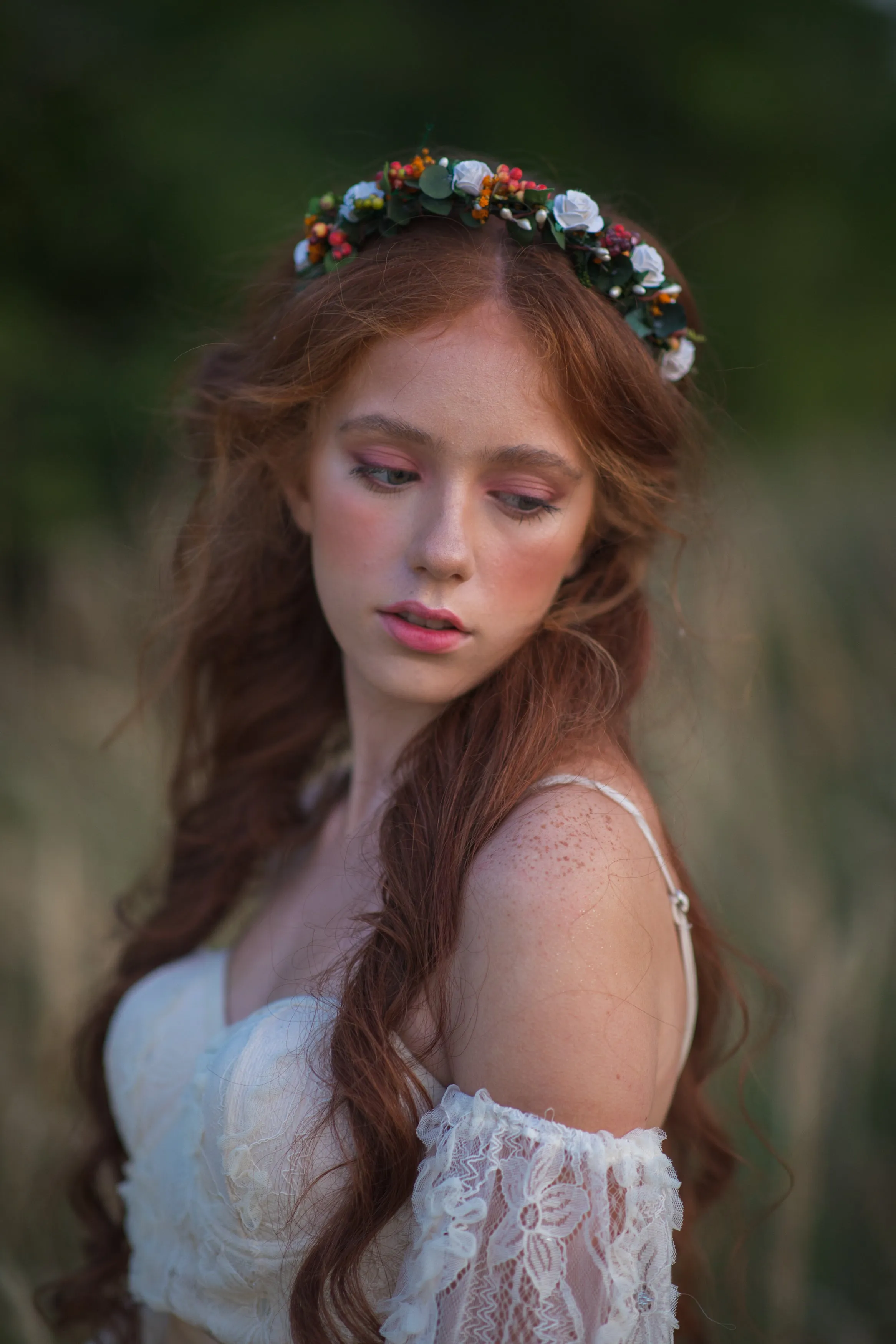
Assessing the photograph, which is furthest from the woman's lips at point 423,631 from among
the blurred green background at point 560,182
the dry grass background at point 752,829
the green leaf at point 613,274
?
the blurred green background at point 560,182

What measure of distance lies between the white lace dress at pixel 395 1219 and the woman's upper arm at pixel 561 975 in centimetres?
4

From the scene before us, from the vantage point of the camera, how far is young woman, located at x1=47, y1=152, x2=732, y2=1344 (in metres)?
1.23

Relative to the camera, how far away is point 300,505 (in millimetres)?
1857

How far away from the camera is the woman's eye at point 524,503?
5.02 feet

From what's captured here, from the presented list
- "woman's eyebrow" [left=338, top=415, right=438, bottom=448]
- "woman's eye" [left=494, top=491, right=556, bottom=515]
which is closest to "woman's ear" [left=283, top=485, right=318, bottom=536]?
"woman's eyebrow" [left=338, top=415, right=438, bottom=448]

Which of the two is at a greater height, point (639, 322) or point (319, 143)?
point (319, 143)

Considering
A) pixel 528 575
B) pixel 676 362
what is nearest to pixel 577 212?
pixel 676 362

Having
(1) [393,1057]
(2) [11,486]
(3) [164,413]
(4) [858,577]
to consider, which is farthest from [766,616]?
(2) [11,486]

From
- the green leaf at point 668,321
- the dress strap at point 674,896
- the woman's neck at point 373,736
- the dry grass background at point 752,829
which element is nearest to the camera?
the dress strap at point 674,896

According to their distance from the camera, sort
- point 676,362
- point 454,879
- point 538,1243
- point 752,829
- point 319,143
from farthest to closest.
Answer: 1. point 319,143
2. point 752,829
3. point 676,362
4. point 454,879
5. point 538,1243

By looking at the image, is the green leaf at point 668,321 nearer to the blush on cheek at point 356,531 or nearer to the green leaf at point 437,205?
the green leaf at point 437,205

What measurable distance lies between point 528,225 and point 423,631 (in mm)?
639

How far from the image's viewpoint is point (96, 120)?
381 centimetres

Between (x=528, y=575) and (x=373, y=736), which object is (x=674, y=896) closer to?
(x=528, y=575)
